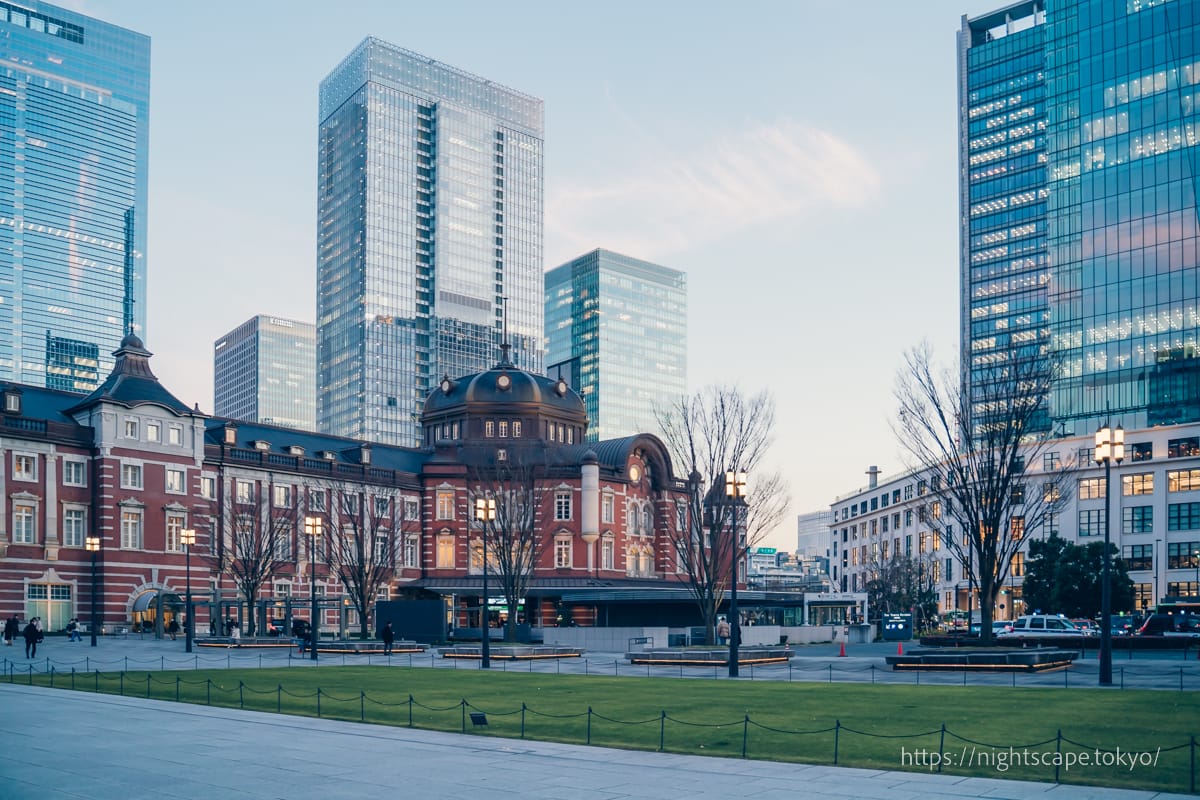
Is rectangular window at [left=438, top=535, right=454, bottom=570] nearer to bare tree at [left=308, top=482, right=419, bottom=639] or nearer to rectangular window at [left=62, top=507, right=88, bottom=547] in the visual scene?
bare tree at [left=308, top=482, right=419, bottom=639]

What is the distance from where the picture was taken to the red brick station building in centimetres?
7100

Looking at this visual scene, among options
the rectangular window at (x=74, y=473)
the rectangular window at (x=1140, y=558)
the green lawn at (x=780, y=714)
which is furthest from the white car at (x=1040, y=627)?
the rectangular window at (x=74, y=473)

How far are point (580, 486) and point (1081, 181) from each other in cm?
6355

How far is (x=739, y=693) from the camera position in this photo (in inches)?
1214

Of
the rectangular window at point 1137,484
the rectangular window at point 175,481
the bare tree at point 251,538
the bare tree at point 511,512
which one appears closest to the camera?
the bare tree at point 511,512

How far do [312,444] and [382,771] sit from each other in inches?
3060

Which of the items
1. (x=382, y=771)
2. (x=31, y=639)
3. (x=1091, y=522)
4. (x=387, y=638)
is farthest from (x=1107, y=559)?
(x=1091, y=522)

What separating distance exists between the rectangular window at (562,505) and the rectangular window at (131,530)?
3348cm

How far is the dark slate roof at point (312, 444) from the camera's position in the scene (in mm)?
84812

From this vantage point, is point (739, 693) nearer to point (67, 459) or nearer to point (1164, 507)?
point (67, 459)

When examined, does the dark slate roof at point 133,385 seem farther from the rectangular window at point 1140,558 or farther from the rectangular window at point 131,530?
the rectangular window at point 1140,558

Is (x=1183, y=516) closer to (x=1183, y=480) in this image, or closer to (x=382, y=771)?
(x=1183, y=480)

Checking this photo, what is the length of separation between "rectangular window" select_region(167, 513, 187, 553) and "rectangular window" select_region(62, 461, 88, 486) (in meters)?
6.20

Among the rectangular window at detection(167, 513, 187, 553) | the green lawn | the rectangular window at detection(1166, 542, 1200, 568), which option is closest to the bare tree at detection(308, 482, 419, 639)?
the rectangular window at detection(167, 513, 187, 553)
